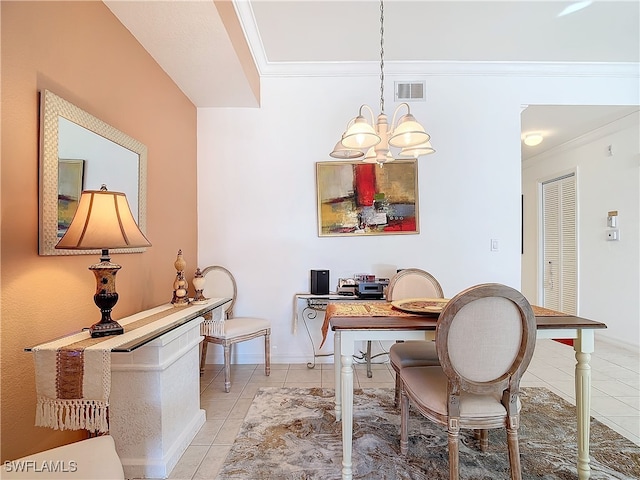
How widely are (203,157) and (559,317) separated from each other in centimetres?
313

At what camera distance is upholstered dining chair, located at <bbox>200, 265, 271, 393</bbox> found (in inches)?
101

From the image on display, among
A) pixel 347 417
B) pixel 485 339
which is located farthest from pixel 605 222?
pixel 347 417

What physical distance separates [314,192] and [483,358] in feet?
7.31

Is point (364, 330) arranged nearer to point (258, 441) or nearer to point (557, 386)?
point (258, 441)

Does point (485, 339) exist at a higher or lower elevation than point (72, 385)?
higher

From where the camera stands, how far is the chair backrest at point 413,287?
2363 millimetres

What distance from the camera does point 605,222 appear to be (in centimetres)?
395

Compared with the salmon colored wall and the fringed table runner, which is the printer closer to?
the salmon colored wall

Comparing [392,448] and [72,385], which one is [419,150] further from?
[72,385]

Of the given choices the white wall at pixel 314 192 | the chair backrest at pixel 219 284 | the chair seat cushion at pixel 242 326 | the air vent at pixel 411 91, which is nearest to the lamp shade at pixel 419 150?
the white wall at pixel 314 192

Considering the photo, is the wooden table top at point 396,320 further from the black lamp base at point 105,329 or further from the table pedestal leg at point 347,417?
the black lamp base at point 105,329

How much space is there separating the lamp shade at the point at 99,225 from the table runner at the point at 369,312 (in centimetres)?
110

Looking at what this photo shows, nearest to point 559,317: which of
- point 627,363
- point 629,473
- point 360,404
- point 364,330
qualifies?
point 629,473

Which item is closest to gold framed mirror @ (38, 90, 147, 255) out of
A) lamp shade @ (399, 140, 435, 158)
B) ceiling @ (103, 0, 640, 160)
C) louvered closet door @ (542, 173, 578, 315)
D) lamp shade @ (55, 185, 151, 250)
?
lamp shade @ (55, 185, 151, 250)
